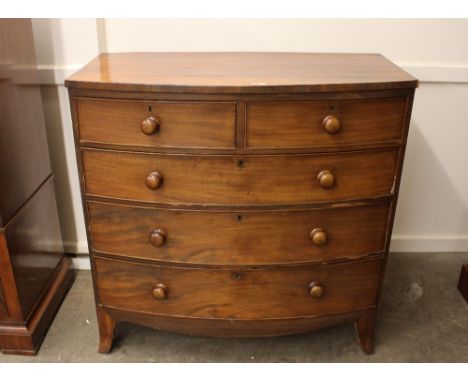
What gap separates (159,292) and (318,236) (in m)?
0.54

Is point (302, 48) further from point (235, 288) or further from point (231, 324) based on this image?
point (231, 324)

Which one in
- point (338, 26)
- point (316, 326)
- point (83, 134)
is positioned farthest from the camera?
point (338, 26)

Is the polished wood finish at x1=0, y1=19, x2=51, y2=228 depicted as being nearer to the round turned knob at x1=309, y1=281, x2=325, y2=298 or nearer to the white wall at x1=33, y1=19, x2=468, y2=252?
the white wall at x1=33, y1=19, x2=468, y2=252

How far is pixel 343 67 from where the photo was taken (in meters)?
1.52

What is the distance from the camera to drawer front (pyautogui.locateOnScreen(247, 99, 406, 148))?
131cm

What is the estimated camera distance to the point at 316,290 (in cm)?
154

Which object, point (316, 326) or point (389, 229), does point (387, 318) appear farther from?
point (389, 229)

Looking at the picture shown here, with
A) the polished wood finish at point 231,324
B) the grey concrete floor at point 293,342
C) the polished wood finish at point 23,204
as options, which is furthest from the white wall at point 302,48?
the polished wood finish at point 231,324

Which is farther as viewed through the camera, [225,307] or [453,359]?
[453,359]

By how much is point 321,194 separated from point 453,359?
34.4 inches

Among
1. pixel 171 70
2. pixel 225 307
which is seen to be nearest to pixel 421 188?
pixel 225 307

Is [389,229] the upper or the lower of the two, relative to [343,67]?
lower

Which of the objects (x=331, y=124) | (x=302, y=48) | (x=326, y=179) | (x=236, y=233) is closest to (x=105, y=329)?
(x=236, y=233)

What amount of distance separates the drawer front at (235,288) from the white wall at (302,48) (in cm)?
70
